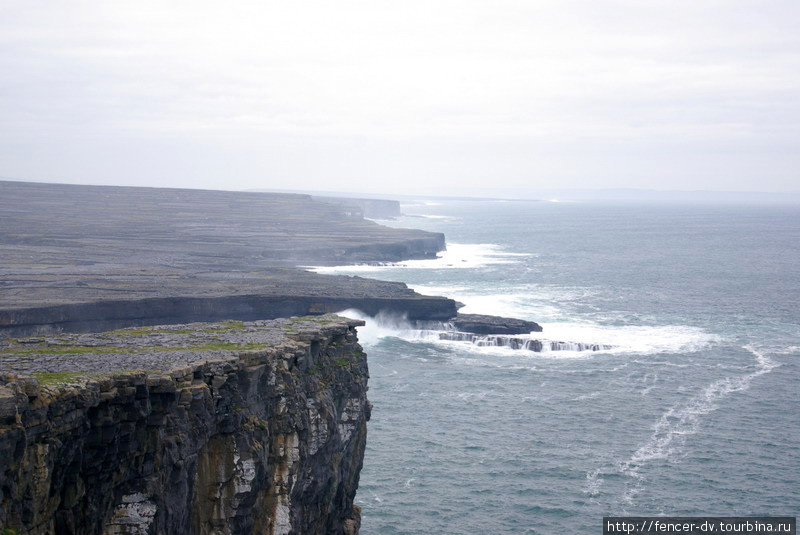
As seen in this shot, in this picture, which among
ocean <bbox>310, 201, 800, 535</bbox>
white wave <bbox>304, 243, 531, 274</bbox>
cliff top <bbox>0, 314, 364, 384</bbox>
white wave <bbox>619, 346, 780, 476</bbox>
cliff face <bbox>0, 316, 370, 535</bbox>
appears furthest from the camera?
white wave <bbox>304, 243, 531, 274</bbox>

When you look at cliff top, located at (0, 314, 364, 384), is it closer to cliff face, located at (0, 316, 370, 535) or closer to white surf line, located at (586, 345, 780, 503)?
cliff face, located at (0, 316, 370, 535)

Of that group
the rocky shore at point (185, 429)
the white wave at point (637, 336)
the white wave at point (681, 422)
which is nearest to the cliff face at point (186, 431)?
the rocky shore at point (185, 429)

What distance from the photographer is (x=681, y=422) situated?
171 feet

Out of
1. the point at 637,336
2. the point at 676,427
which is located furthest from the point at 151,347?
the point at 637,336

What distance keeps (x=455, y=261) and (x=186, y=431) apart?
120m

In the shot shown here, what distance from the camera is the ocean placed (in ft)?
133

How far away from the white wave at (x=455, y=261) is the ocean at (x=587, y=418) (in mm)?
24891

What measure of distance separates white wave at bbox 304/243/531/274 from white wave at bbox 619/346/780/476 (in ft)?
219

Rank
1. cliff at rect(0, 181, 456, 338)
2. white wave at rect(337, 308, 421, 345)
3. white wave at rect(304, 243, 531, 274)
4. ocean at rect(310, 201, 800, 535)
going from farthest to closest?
white wave at rect(304, 243, 531, 274)
white wave at rect(337, 308, 421, 345)
cliff at rect(0, 181, 456, 338)
ocean at rect(310, 201, 800, 535)

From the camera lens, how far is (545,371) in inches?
2574

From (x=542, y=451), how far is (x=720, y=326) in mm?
43582

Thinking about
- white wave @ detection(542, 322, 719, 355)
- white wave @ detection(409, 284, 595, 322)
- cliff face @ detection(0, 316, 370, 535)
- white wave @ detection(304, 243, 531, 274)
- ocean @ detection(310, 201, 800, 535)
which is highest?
cliff face @ detection(0, 316, 370, 535)

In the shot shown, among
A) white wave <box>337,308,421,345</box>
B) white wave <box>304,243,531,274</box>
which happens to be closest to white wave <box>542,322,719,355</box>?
white wave <box>337,308,421,345</box>

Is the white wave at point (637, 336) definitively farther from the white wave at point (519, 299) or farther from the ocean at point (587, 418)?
the white wave at point (519, 299)
